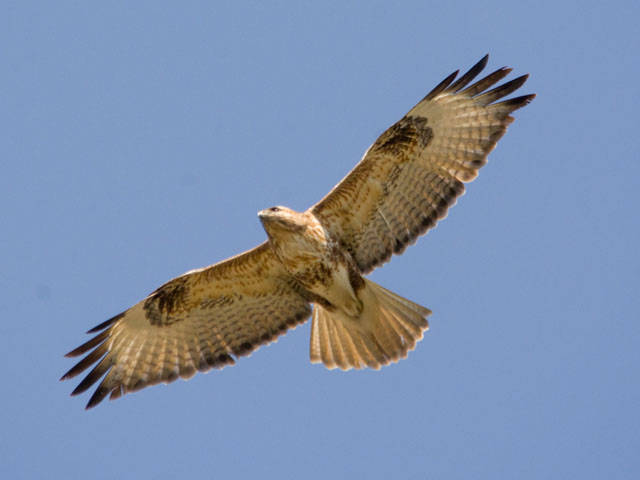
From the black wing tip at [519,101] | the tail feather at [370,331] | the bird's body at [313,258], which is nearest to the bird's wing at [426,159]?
the black wing tip at [519,101]

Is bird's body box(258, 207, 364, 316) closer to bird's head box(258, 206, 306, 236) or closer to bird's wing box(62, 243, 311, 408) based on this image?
bird's head box(258, 206, 306, 236)

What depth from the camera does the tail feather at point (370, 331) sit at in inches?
420

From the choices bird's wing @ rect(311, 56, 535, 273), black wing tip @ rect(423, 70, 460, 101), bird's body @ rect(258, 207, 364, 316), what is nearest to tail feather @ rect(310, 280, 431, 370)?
bird's body @ rect(258, 207, 364, 316)

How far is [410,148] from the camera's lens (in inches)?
412

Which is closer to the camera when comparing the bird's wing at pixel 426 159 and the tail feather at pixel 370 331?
the bird's wing at pixel 426 159

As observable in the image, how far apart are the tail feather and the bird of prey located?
0.01 meters

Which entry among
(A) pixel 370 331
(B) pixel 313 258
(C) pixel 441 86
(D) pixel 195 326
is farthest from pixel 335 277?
(C) pixel 441 86

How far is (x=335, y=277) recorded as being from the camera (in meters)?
10.5

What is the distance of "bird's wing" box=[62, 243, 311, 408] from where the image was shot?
Answer: 10.8 meters

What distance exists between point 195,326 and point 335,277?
5.61 feet

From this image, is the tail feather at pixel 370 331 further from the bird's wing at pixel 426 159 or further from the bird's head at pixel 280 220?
the bird's head at pixel 280 220

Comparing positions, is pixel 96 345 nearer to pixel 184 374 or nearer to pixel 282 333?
pixel 184 374

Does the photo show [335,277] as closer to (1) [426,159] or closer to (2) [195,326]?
(1) [426,159]

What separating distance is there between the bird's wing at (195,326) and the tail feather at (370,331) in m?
0.33
